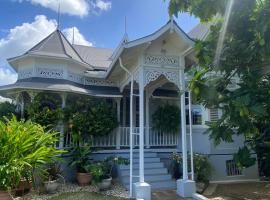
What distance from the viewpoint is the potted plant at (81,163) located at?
8.54m

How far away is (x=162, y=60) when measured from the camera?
7.60 metres

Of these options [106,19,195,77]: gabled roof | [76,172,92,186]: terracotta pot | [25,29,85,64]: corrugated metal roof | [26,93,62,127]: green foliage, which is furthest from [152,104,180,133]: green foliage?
[25,29,85,64]: corrugated metal roof

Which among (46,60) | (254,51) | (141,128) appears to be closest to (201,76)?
(254,51)

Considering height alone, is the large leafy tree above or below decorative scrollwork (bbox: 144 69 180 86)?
below

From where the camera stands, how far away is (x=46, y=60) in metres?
10.6

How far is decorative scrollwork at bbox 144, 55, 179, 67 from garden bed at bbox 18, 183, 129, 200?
4272 mm

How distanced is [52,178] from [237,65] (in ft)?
22.4

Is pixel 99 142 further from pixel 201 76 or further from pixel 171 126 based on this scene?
pixel 201 76

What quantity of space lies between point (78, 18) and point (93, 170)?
850 centimetres

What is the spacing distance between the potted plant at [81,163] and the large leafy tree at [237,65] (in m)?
6.14

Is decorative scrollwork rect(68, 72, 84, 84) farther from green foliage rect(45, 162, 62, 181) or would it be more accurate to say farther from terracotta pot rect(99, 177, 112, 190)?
terracotta pot rect(99, 177, 112, 190)

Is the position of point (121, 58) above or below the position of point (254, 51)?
above

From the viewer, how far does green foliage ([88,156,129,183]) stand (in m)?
7.81

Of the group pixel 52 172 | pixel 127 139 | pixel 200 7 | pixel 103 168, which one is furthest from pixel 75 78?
pixel 200 7
